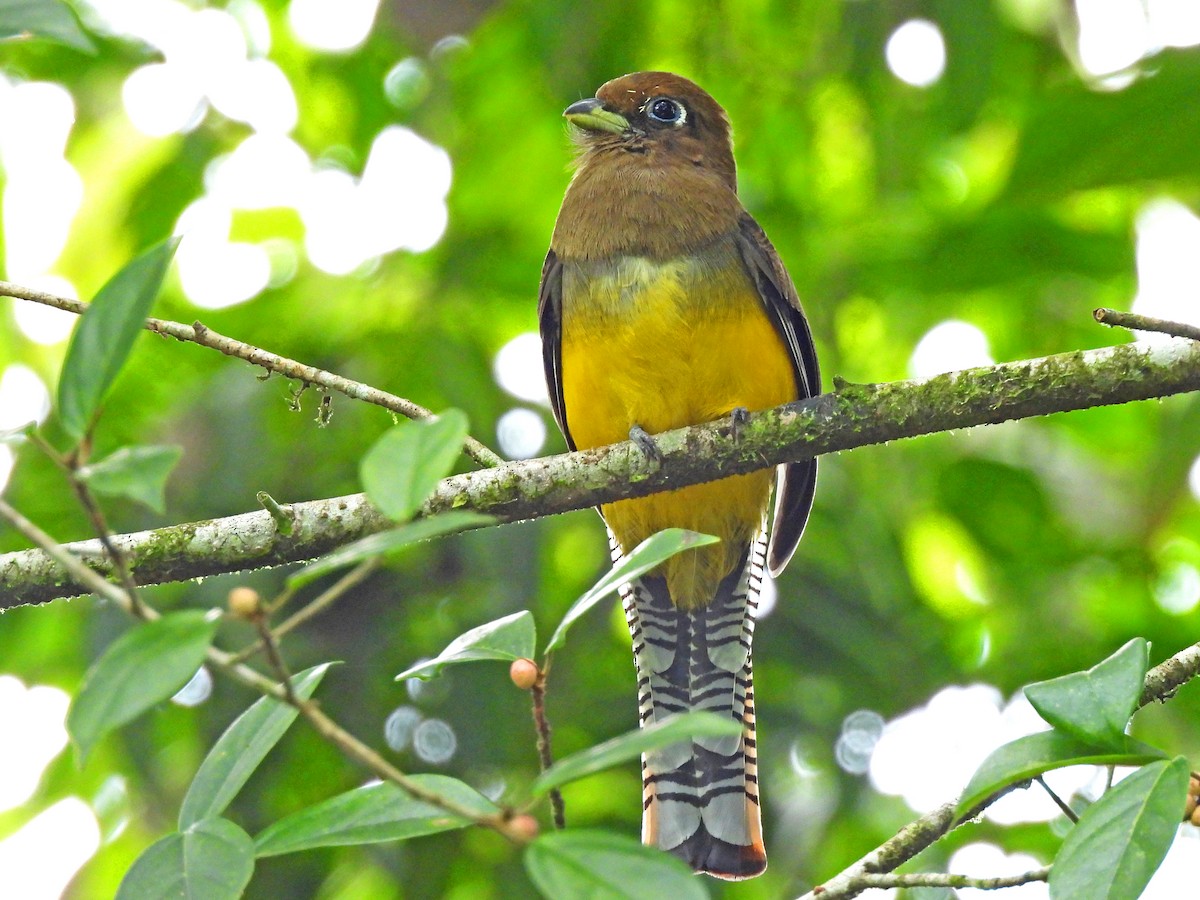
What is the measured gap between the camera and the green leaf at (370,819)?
174 cm

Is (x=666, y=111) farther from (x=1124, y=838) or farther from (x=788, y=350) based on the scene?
(x=1124, y=838)

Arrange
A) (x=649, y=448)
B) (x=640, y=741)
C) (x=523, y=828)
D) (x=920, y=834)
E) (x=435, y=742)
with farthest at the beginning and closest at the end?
(x=435, y=742) < (x=649, y=448) < (x=920, y=834) < (x=523, y=828) < (x=640, y=741)

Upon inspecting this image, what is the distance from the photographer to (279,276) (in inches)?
243

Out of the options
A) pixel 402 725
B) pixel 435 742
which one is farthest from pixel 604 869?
pixel 402 725

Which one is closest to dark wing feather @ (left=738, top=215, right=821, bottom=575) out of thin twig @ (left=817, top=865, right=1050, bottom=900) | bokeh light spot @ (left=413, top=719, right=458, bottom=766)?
bokeh light spot @ (left=413, top=719, right=458, bottom=766)

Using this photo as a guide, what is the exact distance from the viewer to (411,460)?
1.56m

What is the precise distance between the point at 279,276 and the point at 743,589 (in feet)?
9.06

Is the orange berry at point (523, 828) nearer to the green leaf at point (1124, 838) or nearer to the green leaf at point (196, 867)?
the green leaf at point (196, 867)

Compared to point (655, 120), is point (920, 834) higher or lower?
lower

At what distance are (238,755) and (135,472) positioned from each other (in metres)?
0.54

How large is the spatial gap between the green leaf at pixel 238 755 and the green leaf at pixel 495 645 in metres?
0.17

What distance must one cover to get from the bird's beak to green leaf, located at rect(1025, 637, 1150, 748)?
3202mm

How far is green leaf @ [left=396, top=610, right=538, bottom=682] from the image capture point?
6.55 ft

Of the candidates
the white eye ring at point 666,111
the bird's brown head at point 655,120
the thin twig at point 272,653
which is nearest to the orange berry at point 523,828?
the thin twig at point 272,653
